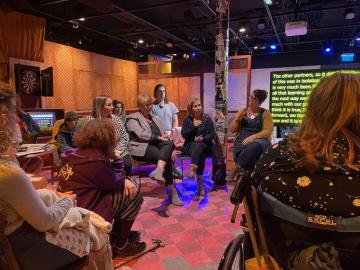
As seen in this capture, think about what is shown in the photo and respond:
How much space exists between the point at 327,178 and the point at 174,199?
98.9 inches

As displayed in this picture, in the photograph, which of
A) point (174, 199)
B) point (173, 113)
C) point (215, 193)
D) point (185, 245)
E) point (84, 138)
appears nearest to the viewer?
point (84, 138)

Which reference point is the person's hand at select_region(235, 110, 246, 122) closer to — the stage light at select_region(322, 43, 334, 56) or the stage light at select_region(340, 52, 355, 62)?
the stage light at select_region(322, 43, 334, 56)

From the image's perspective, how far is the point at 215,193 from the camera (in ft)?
12.5

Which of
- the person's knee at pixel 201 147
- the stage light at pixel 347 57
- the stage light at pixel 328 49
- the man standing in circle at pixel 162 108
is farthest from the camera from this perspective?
the stage light at pixel 347 57

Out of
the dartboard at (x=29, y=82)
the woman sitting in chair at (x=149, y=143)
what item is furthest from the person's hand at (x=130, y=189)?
the dartboard at (x=29, y=82)

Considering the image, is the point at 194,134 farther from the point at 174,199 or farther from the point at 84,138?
the point at 84,138

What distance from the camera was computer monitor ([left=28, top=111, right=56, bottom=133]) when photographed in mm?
A: 5200

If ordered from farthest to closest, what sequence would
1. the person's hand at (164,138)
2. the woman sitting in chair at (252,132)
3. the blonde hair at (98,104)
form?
1. the woman sitting in chair at (252,132)
2. the person's hand at (164,138)
3. the blonde hair at (98,104)

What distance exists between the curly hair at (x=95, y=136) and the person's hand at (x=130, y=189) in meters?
0.28

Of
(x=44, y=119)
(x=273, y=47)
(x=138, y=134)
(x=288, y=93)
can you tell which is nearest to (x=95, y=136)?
(x=138, y=134)

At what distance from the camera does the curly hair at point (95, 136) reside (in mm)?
1920

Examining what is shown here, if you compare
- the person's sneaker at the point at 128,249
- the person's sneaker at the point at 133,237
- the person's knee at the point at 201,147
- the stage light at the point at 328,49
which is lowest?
the person's sneaker at the point at 128,249

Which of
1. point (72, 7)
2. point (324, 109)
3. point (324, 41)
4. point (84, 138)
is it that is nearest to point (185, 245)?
point (84, 138)

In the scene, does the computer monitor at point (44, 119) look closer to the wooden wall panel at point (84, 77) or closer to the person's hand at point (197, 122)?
the wooden wall panel at point (84, 77)
